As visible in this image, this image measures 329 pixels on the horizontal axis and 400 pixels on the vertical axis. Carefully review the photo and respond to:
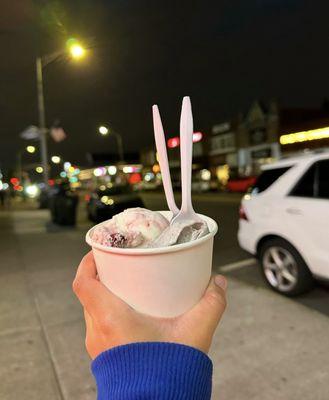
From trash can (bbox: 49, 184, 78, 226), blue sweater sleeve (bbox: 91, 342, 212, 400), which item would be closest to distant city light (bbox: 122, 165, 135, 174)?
trash can (bbox: 49, 184, 78, 226)

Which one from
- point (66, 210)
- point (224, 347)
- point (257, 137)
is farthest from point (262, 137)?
point (224, 347)

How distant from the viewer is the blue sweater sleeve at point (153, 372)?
36.3 inches

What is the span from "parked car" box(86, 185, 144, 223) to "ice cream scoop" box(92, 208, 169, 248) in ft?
35.2

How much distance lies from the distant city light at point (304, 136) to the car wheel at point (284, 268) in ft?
82.4

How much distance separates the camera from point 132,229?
1270mm

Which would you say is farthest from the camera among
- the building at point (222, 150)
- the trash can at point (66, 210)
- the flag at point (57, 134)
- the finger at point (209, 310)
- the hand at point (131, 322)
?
the building at point (222, 150)

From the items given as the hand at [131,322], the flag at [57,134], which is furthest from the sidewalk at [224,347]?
the flag at [57,134]

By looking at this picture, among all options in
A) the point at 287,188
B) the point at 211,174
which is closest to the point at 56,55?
the point at 287,188

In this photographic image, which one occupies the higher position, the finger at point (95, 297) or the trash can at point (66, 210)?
the finger at point (95, 297)

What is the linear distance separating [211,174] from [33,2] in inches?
1498

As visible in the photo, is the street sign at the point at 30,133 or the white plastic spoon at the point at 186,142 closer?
the white plastic spoon at the point at 186,142

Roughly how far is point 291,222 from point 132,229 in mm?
3366

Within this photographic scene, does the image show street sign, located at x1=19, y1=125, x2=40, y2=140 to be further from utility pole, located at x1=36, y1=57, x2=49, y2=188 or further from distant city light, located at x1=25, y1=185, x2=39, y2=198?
distant city light, located at x1=25, y1=185, x2=39, y2=198

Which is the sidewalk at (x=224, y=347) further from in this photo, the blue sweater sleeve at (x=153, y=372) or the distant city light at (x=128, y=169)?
the distant city light at (x=128, y=169)
